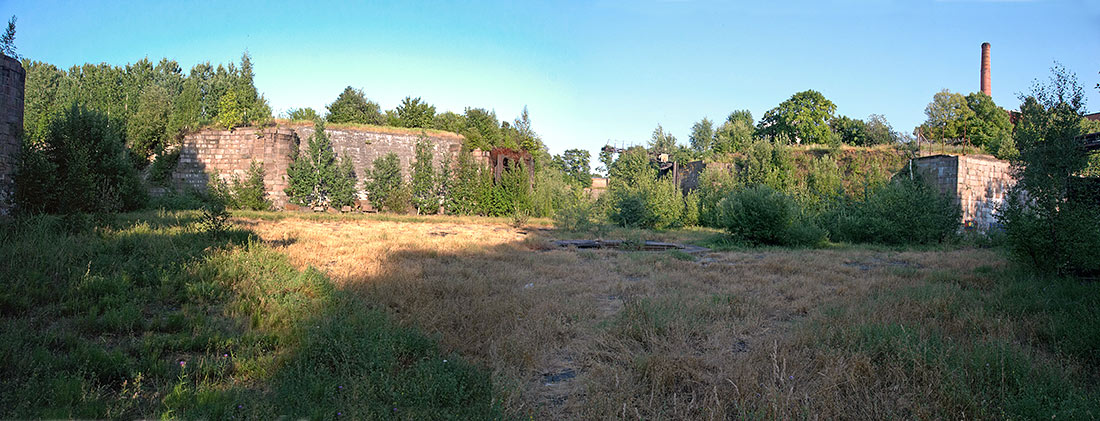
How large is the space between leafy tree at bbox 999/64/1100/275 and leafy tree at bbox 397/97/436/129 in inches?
934

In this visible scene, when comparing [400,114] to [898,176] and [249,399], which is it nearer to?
[898,176]

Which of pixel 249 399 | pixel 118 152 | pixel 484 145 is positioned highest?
pixel 484 145

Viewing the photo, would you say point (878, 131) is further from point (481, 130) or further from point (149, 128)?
point (149, 128)

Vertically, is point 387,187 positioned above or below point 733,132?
below

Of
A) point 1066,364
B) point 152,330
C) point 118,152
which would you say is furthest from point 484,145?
point 1066,364

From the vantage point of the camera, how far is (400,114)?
88.5 feet

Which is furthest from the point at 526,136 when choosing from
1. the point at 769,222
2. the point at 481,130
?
the point at 769,222

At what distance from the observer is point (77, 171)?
1070 centimetres

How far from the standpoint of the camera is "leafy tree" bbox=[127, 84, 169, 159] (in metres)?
24.0

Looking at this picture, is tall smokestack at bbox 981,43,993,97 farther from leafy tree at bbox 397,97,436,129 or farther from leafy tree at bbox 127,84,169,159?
leafy tree at bbox 127,84,169,159

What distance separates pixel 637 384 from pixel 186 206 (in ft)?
64.4

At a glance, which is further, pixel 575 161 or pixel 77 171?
pixel 575 161

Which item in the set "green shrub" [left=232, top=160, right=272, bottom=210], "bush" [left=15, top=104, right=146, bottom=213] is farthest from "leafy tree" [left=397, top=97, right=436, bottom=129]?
"bush" [left=15, top=104, right=146, bottom=213]

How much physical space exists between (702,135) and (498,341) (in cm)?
5669
